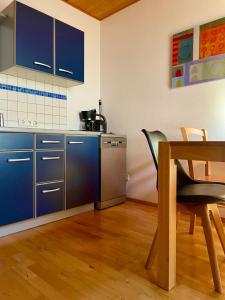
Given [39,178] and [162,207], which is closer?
[162,207]

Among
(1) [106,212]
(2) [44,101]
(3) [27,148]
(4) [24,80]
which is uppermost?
(4) [24,80]

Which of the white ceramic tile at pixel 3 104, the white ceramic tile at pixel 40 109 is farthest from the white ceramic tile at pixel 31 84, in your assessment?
the white ceramic tile at pixel 3 104

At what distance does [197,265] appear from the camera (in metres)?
1.40

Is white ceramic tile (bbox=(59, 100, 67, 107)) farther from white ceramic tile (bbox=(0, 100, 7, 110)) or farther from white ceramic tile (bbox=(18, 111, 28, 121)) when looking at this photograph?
white ceramic tile (bbox=(0, 100, 7, 110))

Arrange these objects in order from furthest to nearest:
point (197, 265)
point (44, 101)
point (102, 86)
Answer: point (102, 86) < point (44, 101) < point (197, 265)

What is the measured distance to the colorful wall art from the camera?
85.3 inches

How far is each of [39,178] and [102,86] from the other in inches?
70.2

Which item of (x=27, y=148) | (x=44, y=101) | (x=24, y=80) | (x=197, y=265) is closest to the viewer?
(x=197, y=265)

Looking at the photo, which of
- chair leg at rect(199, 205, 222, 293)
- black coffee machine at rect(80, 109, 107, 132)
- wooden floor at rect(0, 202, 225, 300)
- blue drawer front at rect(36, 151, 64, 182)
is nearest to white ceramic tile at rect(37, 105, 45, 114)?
black coffee machine at rect(80, 109, 107, 132)

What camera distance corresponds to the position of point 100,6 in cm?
293

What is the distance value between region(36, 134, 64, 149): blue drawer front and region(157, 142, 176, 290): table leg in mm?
1189

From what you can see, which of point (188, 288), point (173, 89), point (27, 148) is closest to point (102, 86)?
point (173, 89)

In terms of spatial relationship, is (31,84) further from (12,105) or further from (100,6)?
(100,6)

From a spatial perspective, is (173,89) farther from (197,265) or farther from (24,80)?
(197,265)
